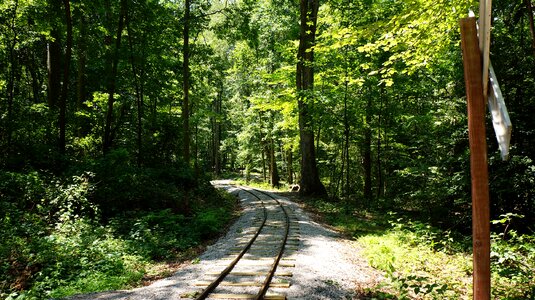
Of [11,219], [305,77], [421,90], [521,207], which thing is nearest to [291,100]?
[305,77]

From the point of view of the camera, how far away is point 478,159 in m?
2.07

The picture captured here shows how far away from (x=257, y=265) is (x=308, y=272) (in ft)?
4.06

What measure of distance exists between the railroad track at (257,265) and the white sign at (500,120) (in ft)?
15.9

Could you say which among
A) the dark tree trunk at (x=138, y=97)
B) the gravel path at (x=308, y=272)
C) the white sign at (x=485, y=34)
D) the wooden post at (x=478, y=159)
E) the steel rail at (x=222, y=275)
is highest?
the dark tree trunk at (x=138, y=97)

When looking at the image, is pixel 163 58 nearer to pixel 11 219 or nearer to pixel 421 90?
pixel 11 219

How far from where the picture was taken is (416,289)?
5.41 m

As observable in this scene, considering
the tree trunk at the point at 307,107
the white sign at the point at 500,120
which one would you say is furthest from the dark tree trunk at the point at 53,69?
the white sign at the point at 500,120

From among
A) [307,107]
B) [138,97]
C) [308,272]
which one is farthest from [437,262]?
[138,97]

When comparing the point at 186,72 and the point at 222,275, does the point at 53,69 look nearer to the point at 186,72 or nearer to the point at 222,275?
the point at 186,72

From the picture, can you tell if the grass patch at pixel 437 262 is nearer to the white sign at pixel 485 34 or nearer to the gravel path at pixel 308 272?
the gravel path at pixel 308 272

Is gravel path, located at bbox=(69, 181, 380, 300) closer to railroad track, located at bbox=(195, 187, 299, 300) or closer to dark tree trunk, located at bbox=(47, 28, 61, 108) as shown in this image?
railroad track, located at bbox=(195, 187, 299, 300)

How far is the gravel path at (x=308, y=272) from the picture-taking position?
20.2 ft

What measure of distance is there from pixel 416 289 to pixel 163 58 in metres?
16.8

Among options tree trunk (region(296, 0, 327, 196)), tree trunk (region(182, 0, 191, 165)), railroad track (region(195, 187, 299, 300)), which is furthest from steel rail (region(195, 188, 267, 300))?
tree trunk (region(296, 0, 327, 196))
